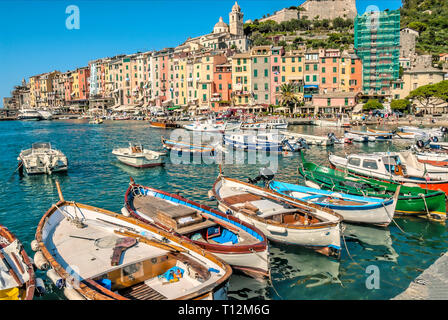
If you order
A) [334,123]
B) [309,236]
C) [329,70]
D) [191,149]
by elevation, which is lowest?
[309,236]

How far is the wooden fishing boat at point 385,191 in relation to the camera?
18.3 meters

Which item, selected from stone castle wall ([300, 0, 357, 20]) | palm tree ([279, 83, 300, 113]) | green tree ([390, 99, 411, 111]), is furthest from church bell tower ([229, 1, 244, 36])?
green tree ([390, 99, 411, 111])

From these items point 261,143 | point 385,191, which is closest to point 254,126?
point 261,143

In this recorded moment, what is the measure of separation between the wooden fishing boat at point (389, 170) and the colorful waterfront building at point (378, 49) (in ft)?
213

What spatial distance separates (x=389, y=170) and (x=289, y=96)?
6254cm

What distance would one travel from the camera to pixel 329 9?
5733 inches

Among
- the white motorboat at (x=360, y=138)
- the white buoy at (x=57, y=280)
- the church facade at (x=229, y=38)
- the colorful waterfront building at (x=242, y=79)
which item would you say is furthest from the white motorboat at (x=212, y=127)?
the church facade at (x=229, y=38)

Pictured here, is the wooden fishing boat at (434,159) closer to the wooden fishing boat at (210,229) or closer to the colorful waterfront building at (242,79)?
the wooden fishing boat at (210,229)

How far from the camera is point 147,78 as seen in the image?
116m

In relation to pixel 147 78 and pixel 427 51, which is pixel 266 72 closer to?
pixel 147 78

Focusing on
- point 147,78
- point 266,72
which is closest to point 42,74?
point 147,78

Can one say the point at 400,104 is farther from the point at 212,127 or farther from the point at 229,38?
the point at 229,38
